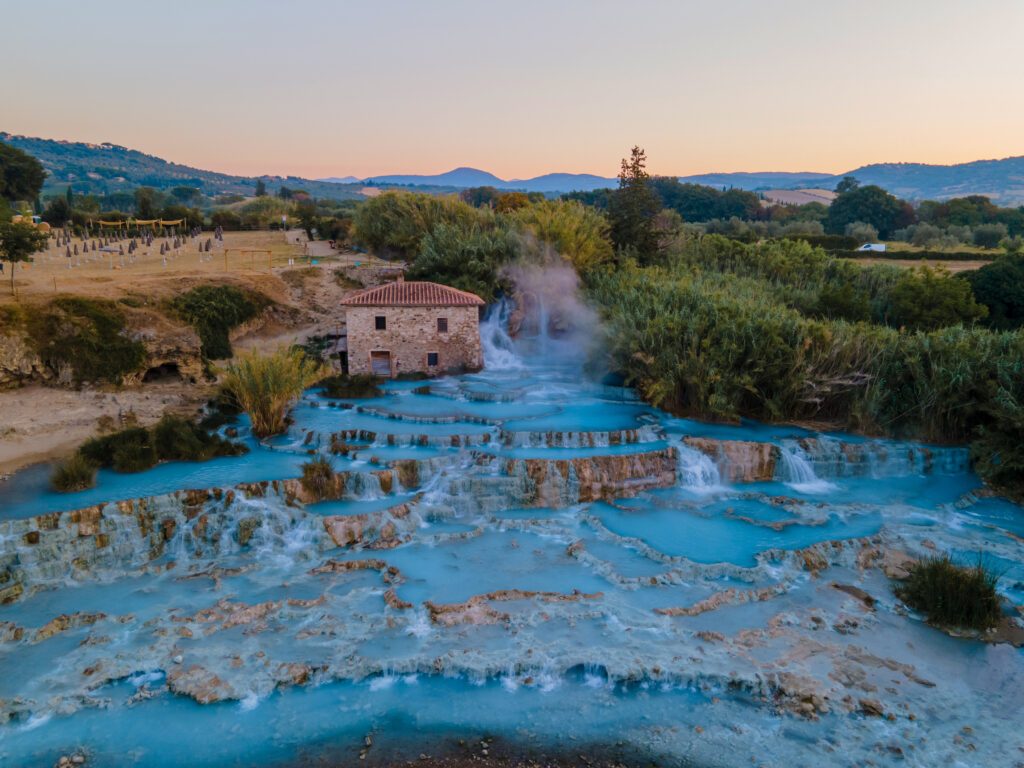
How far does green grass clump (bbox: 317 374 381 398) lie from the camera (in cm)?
2180

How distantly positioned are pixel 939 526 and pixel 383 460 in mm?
12603

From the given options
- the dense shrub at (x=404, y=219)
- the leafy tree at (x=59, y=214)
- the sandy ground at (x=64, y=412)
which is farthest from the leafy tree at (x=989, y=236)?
the leafy tree at (x=59, y=214)

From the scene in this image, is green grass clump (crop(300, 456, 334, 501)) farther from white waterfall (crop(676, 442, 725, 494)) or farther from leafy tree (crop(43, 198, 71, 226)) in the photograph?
leafy tree (crop(43, 198, 71, 226))

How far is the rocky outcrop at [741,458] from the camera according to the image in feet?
57.0

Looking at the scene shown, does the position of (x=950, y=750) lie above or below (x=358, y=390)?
below

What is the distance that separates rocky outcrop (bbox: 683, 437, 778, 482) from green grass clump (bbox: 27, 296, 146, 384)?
55.0 feet

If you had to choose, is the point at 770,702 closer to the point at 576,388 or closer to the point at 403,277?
the point at 576,388

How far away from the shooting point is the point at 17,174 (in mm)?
45031

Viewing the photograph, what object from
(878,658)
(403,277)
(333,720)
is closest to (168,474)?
(333,720)

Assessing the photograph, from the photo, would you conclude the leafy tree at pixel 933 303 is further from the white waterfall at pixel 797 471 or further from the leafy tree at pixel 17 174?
the leafy tree at pixel 17 174

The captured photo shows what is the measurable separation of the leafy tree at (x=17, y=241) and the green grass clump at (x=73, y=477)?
10.4 m

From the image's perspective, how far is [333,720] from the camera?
9.16m

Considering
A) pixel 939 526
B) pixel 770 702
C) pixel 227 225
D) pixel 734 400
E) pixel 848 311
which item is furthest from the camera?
pixel 227 225

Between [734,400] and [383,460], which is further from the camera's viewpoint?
[734,400]
